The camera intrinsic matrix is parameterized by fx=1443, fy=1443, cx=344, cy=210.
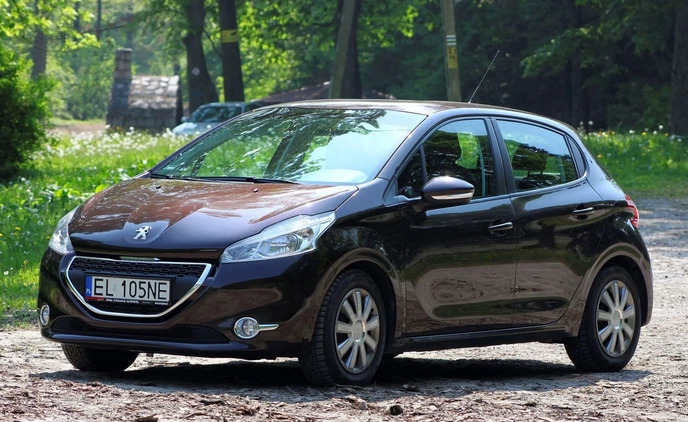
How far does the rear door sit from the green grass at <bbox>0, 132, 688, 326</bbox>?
3.76 metres

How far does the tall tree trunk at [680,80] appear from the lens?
3262cm

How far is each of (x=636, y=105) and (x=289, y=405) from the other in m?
43.9

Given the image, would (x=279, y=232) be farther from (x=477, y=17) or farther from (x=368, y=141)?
(x=477, y=17)

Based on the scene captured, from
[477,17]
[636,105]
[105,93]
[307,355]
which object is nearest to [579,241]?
[307,355]

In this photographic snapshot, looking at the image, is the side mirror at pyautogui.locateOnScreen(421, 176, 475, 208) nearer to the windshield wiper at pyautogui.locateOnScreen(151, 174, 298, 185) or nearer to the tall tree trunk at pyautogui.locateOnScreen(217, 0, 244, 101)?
the windshield wiper at pyautogui.locateOnScreen(151, 174, 298, 185)

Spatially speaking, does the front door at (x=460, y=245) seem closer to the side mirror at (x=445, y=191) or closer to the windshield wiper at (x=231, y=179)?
the side mirror at (x=445, y=191)

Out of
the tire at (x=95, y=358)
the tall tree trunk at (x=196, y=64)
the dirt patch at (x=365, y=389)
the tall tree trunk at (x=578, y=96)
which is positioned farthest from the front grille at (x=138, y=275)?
the tall tree trunk at (x=578, y=96)

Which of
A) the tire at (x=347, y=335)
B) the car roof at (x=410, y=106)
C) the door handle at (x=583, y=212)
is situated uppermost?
the car roof at (x=410, y=106)

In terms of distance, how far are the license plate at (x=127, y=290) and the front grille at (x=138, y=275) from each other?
0.02 metres

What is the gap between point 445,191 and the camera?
7516mm

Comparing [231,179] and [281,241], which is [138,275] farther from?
[231,179]

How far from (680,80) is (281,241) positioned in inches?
1081

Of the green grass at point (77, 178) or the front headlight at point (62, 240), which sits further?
the green grass at point (77, 178)

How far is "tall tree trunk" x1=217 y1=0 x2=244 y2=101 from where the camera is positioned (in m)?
42.9
